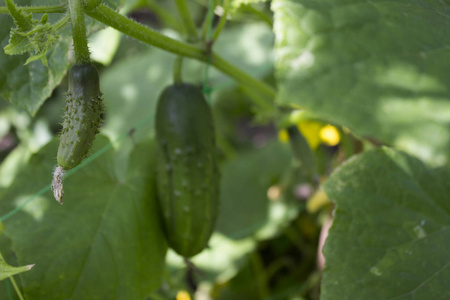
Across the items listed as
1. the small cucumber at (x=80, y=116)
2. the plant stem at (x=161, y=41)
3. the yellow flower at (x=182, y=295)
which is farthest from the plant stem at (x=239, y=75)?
the yellow flower at (x=182, y=295)

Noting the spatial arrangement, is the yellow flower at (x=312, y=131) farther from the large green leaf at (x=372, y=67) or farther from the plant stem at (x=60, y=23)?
the plant stem at (x=60, y=23)

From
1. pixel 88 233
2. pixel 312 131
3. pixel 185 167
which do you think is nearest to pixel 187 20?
pixel 185 167

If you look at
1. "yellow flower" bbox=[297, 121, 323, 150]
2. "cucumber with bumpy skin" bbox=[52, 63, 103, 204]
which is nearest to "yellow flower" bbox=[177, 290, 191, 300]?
"yellow flower" bbox=[297, 121, 323, 150]

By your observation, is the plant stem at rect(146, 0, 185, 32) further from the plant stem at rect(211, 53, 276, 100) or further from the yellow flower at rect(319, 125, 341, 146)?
the plant stem at rect(211, 53, 276, 100)

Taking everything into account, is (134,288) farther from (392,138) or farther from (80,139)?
(392,138)

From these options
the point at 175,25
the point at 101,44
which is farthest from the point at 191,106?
the point at 175,25
